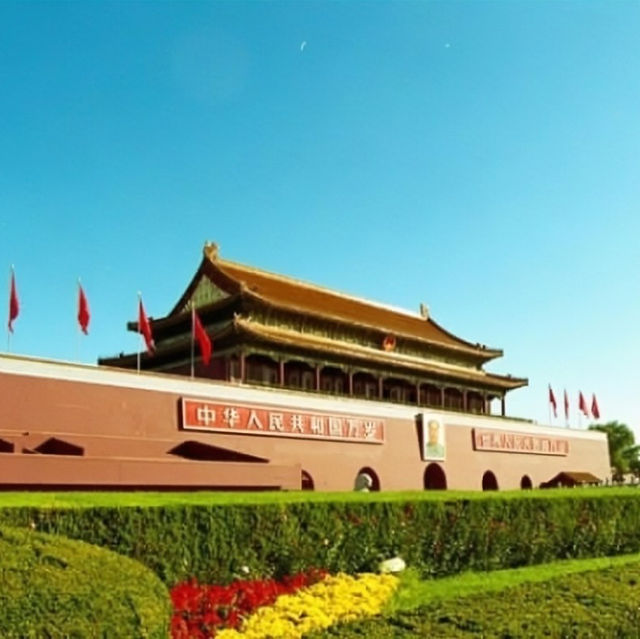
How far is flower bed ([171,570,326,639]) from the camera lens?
6555mm

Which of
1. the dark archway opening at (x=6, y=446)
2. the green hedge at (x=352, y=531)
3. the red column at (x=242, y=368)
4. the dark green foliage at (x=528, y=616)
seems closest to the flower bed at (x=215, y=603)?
the green hedge at (x=352, y=531)

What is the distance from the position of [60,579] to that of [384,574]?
567cm

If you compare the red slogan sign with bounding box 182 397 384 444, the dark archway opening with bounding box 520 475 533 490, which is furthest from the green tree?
the red slogan sign with bounding box 182 397 384 444

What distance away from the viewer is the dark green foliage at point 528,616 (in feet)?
14.1

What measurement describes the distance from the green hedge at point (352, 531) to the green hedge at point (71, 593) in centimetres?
178

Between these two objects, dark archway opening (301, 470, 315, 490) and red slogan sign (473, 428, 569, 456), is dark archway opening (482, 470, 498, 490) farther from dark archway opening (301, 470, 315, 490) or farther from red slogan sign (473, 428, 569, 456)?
dark archway opening (301, 470, 315, 490)

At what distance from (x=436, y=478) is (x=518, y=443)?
20.4 feet

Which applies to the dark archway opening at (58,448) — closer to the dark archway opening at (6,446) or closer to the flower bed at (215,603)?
the dark archway opening at (6,446)

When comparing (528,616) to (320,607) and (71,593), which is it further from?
(320,607)

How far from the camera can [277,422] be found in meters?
22.1

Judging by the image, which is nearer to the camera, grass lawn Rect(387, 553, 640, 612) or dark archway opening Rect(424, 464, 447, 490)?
grass lawn Rect(387, 553, 640, 612)

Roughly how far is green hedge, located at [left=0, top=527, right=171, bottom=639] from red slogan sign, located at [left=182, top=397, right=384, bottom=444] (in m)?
14.5

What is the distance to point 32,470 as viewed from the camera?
1362cm

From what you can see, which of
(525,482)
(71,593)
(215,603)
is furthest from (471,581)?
(525,482)
